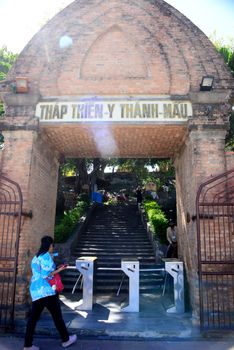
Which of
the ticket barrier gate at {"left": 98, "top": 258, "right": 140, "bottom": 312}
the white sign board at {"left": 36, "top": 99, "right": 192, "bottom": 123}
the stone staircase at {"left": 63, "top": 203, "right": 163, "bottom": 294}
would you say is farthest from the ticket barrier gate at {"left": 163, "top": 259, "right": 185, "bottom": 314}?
the white sign board at {"left": 36, "top": 99, "right": 192, "bottom": 123}

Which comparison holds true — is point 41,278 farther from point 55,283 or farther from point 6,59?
point 6,59

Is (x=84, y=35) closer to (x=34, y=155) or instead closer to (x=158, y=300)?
(x=34, y=155)

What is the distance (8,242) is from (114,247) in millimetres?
7188

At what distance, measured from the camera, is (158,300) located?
8539 mm

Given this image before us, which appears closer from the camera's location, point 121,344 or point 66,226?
point 121,344

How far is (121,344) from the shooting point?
532cm

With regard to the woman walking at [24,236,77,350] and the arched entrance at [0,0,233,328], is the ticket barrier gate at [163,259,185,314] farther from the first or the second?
the woman walking at [24,236,77,350]

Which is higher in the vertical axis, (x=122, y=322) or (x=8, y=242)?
(x=8, y=242)

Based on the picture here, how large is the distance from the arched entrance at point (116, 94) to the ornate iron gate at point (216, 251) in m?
0.27

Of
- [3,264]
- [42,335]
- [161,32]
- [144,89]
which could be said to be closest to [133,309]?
[42,335]

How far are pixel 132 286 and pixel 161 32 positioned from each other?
666 cm

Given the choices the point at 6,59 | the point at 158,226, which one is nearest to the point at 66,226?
the point at 158,226

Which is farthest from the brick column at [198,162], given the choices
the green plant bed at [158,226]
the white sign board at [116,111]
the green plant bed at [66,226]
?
the green plant bed at [66,226]

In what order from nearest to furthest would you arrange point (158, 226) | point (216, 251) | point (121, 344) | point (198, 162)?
point (121, 344), point (216, 251), point (198, 162), point (158, 226)
